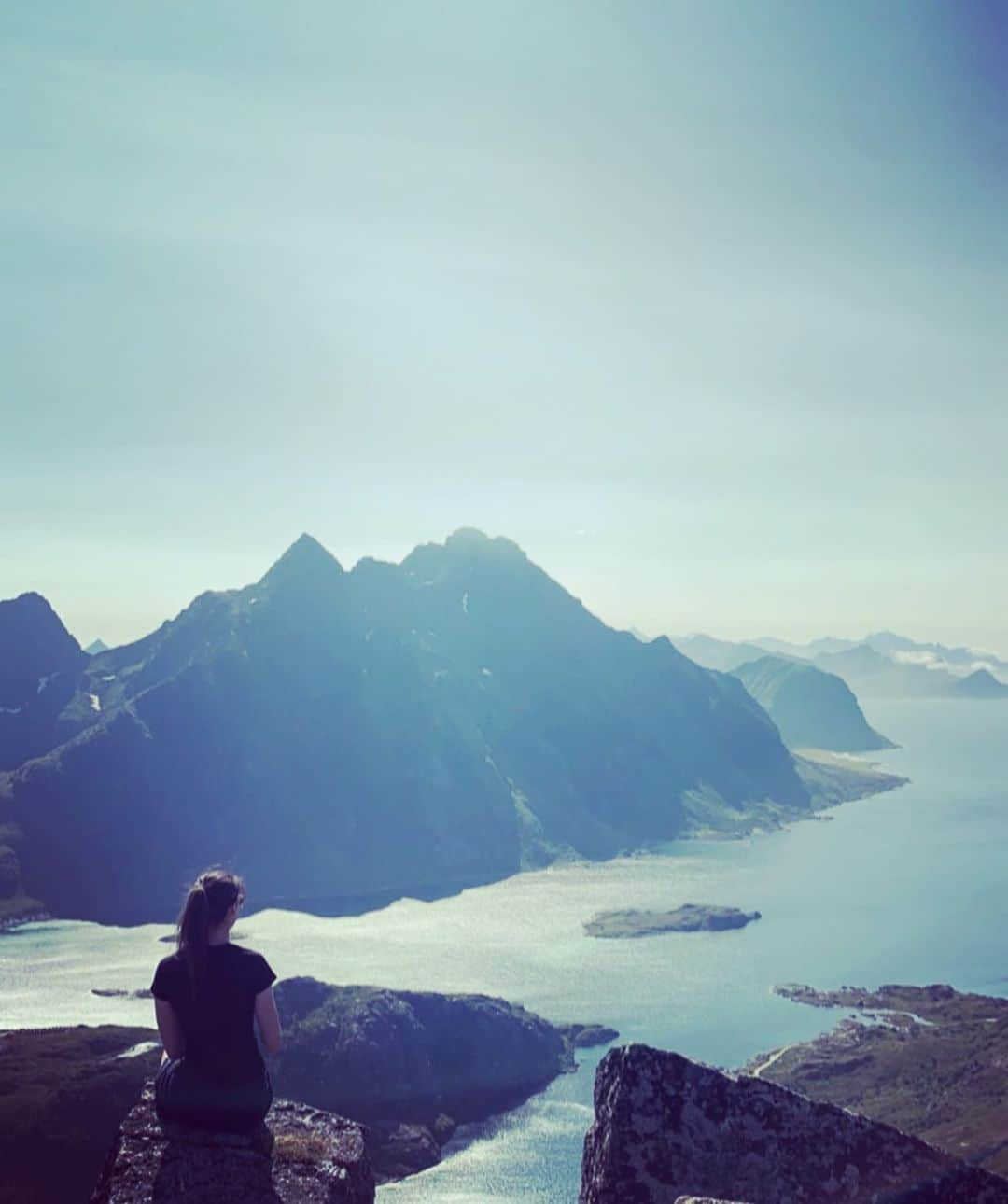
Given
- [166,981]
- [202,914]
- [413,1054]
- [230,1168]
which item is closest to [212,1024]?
[166,981]

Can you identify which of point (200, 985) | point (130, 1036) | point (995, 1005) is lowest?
point (995, 1005)

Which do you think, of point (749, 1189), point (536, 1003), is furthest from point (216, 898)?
point (536, 1003)

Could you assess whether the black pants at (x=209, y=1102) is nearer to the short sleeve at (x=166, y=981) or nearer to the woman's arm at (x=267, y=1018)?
the woman's arm at (x=267, y=1018)

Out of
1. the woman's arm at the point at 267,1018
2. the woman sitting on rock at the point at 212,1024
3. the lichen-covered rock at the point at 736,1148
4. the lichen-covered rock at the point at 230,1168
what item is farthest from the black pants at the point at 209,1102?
the lichen-covered rock at the point at 736,1148

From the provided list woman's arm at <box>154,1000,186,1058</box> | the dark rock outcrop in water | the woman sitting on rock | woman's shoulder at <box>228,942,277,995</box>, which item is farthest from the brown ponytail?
the dark rock outcrop in water

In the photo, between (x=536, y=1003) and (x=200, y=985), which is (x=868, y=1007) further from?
(x=200, y=985)
